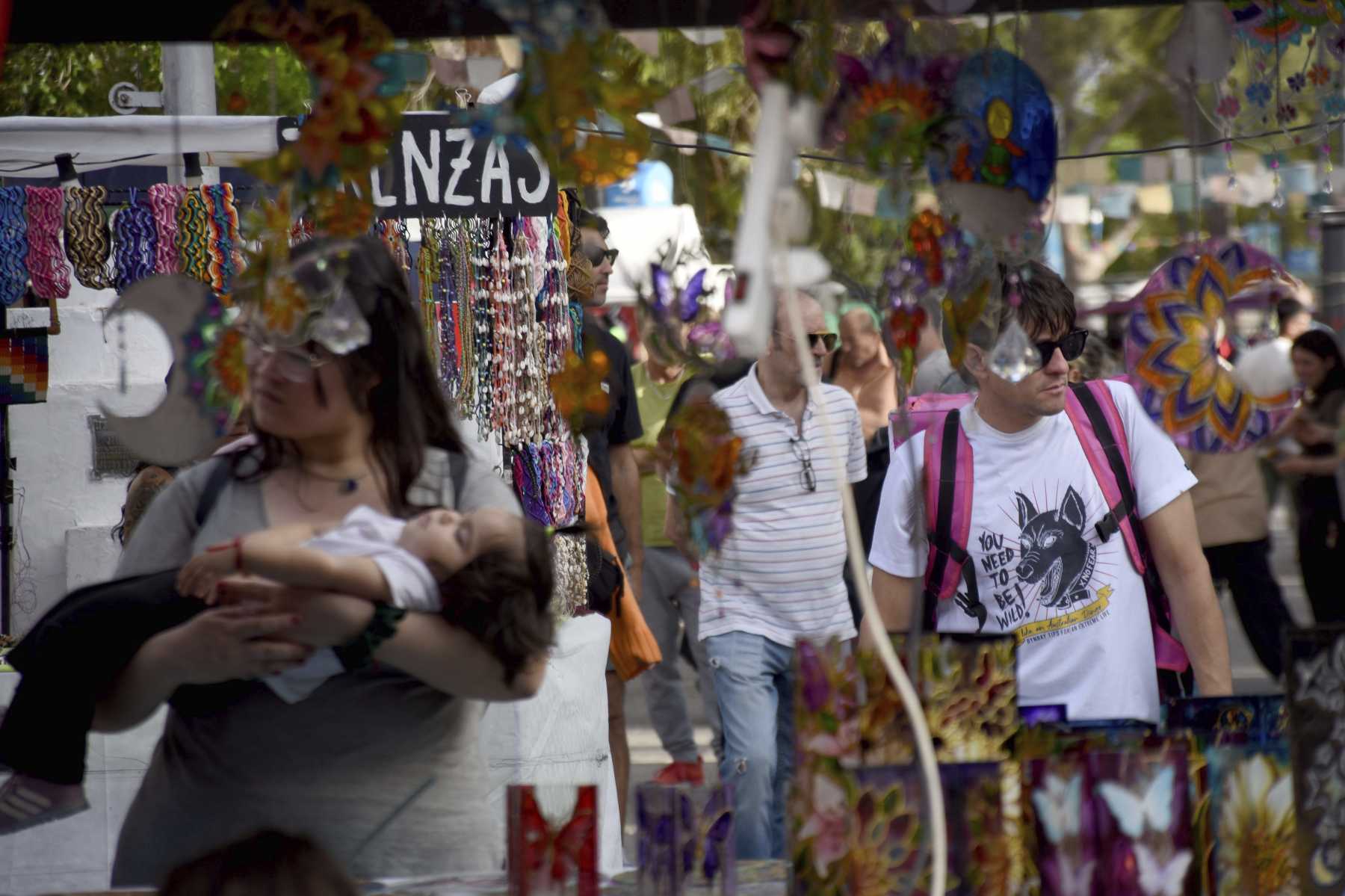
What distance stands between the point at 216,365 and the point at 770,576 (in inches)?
99.8

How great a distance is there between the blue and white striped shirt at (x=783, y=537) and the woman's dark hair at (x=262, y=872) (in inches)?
111

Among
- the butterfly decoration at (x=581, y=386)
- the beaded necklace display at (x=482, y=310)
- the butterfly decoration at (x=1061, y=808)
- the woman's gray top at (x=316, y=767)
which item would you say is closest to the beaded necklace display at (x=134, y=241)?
the beaded necklace display at (x=482, y=310)

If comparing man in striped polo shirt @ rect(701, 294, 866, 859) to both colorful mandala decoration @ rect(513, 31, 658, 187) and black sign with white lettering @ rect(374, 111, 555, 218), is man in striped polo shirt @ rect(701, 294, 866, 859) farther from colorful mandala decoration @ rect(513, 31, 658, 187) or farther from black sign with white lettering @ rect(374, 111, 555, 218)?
colorful mandala decoration @ rect(513, 31, 658, 187)

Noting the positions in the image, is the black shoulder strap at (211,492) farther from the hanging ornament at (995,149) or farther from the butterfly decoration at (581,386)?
the hanging ornament at (995,149)

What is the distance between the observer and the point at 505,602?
2.02 metres

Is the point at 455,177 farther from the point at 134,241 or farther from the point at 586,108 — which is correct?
the point at 134,241

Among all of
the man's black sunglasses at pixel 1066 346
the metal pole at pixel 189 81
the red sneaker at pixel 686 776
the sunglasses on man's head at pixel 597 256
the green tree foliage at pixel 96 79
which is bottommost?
the red sneaker at pixel 686 776

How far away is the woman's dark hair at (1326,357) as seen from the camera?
2.26m

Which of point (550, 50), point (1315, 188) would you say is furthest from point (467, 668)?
point (1315, 188)

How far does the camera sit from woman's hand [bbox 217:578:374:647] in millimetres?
1969

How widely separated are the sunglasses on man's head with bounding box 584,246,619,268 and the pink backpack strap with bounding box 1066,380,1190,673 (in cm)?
224

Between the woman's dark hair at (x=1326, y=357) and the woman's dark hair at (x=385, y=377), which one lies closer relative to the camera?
the woman's dark hair at (x=385, y=377)

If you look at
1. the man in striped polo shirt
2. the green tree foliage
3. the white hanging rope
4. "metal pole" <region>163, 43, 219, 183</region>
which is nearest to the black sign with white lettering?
the man in striped polo shirt

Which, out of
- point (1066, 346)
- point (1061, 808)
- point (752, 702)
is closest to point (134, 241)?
point (752, 702)
